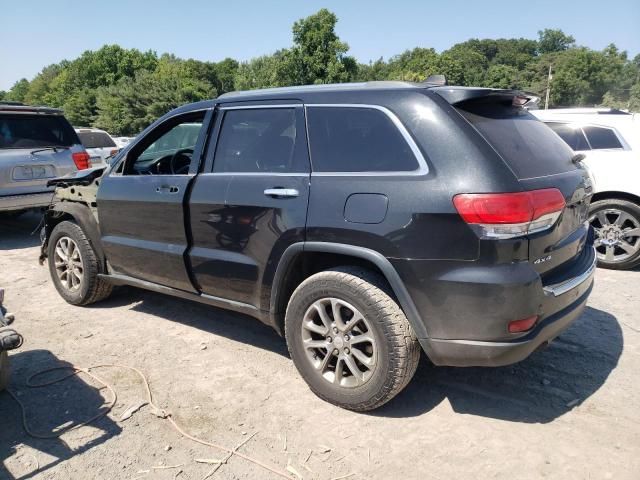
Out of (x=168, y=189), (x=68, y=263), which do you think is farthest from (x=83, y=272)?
(x=168, y=189)

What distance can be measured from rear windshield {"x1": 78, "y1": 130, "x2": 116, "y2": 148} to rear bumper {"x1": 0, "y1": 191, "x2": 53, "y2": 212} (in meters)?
8.54

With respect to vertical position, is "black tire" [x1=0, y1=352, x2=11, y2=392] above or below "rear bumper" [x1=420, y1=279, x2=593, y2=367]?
below

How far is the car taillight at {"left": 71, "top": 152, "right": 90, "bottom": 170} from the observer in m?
7.59

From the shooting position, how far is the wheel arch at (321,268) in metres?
2.64

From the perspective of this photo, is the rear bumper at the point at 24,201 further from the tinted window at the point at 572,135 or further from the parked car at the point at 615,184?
the tinted window at the point at 572,135

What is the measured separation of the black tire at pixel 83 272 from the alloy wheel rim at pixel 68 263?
0.03 meters

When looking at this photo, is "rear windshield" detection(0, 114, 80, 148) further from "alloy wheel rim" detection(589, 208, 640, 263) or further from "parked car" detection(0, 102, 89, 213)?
"alloy wheel rim" detection(589, 208, 640, 263)

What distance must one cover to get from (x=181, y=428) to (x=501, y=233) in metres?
2.10

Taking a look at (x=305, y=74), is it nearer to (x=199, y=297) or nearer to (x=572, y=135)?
(x=572, y=135)

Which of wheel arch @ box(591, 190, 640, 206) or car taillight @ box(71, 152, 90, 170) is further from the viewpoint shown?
car taillight @ box(71, 152, 90, 170)

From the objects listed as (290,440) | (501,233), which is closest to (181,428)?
(290,440)

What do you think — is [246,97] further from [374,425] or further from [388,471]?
[388,471]

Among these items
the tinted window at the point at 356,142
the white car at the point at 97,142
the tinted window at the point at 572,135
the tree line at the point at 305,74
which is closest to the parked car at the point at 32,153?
the tinted window at the point at 356,142

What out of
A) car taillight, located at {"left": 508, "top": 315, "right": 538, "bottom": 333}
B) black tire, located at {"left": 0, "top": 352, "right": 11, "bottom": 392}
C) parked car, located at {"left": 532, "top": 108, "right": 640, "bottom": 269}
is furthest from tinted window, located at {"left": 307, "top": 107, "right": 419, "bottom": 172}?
parked car, located at {"left": 532, "top": 108, "right": 640, "bottom": 269}
